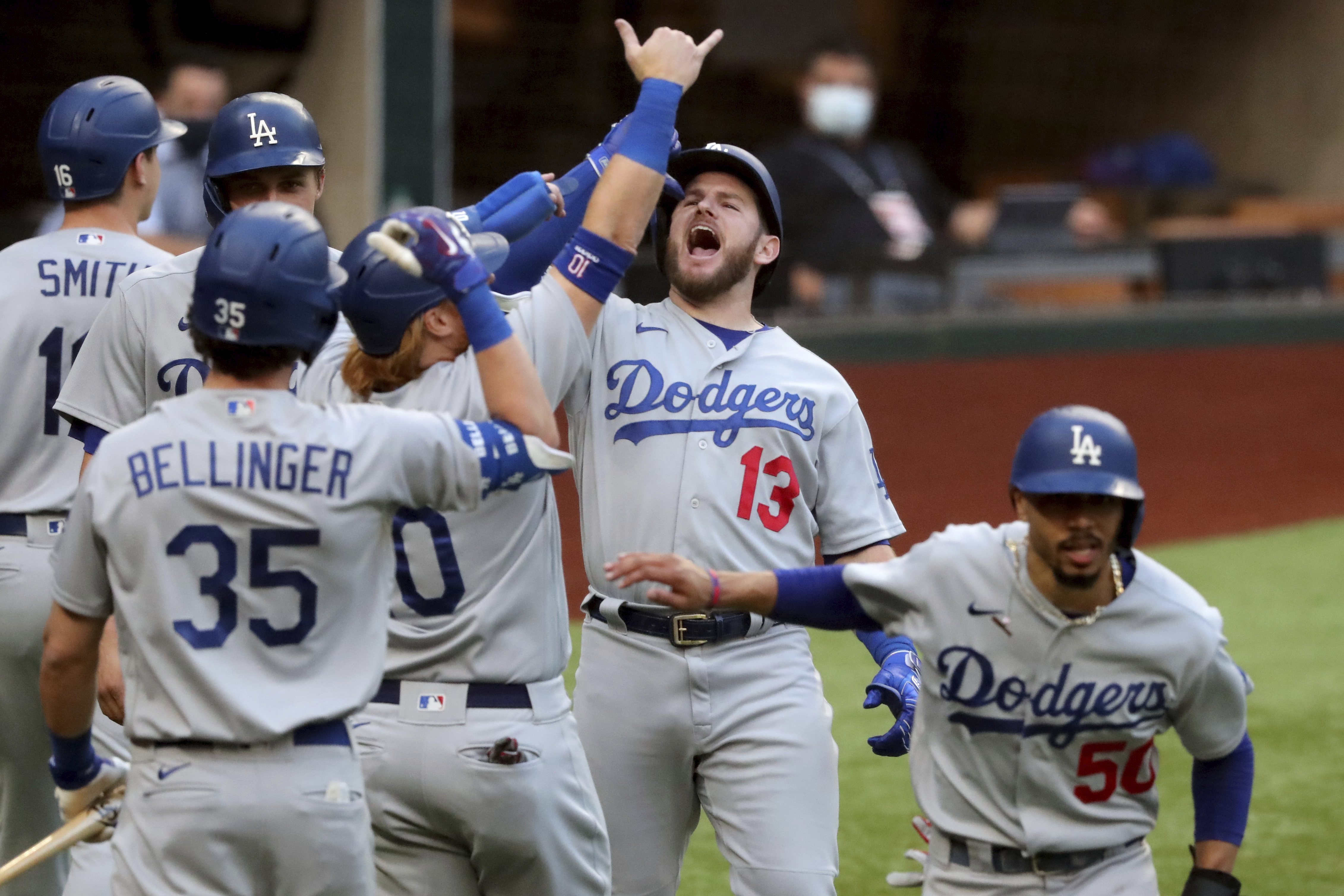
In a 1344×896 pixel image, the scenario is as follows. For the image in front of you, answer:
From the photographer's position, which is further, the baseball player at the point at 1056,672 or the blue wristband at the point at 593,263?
the blue wristband at the point at 593,263

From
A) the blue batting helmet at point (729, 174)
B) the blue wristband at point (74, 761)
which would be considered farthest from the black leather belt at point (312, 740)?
the blue batting helmet at point (729, 174)

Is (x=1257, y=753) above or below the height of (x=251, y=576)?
below

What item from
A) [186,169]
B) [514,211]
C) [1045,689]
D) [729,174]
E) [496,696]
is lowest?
[496,696]

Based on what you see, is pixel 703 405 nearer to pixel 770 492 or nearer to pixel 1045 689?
pixel 770 492

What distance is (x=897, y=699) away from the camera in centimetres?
364

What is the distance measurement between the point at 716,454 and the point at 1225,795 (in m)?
1.32

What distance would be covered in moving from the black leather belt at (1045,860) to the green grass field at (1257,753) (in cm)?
213

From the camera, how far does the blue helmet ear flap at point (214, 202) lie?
3.87m

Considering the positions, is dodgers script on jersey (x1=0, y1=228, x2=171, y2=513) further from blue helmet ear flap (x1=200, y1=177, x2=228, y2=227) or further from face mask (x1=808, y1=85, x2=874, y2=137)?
face mask (x1=808, y1=85, x2=874, y2=137)

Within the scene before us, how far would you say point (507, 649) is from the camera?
128 inches

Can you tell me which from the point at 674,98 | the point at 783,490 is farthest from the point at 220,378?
the point at 783,490

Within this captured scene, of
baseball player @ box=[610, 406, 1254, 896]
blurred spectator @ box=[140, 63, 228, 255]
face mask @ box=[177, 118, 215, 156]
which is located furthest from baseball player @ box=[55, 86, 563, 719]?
face mask @ box=[177, 118, 215, 156]

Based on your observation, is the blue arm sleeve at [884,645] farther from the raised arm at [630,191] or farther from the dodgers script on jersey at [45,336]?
the dodgers script on jersey at [45,336]

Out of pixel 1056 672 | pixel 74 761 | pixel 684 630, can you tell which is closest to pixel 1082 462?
pixel 1056 672
